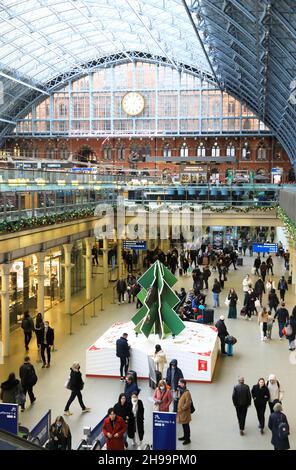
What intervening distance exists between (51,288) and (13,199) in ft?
24.1

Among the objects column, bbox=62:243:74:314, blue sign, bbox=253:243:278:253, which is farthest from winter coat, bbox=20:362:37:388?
blue sign, bbox=253:243:278:253

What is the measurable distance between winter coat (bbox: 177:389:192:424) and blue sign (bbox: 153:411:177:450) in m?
1.05

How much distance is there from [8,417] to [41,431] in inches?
37.6

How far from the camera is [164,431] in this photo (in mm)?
9680

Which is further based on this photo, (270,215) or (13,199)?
(270,215)

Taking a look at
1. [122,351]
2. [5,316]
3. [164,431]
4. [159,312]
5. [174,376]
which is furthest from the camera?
[5,316]

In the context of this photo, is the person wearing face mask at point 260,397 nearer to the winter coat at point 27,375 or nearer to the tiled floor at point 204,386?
the tiled floor at point 204,386

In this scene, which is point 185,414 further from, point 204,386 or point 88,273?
point 88,273

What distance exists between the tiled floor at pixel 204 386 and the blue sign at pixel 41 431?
1.90 m

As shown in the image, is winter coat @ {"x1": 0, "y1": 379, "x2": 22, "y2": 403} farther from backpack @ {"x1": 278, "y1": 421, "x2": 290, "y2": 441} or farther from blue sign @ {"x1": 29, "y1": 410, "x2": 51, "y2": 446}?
backpack @ {"x1": 278, "y1": 421, "x2": 290, "y2": 441}

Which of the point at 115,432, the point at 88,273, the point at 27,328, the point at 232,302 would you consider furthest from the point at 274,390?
the point at 88,273
